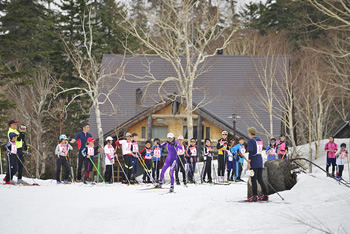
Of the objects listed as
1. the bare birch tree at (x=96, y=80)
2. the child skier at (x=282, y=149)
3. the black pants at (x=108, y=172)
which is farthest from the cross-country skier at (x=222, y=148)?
the bare birch tree at (x=96, y=80)

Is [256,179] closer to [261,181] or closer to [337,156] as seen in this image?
[261,181]

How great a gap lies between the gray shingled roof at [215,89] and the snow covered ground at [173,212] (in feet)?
67.0

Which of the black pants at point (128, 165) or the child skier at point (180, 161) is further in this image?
the black pants at point (128, 165)

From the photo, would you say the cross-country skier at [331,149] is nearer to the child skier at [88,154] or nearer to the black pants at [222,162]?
the black pants at [222,162]

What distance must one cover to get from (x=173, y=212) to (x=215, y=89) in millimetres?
25959

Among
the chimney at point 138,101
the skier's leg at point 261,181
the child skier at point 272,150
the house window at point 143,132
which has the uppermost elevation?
the chimney at point 138,101

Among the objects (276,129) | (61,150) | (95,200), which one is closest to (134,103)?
(276,129)

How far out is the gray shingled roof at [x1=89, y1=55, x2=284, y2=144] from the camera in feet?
110

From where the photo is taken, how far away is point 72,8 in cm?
4084

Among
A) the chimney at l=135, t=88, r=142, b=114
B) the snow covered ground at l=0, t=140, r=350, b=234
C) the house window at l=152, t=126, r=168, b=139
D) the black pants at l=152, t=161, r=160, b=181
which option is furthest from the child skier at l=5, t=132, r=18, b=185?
the chimney at l=135, t=88, r=142, b=114

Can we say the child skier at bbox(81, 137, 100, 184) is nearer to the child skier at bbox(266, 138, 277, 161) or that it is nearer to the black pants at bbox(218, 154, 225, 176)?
the black pants at bbox(218, 154, 225, 176)

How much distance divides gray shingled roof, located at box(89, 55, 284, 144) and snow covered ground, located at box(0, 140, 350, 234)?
2041 centimetres

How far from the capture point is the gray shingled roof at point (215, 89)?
33.6 meters

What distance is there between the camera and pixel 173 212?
9.86 m
